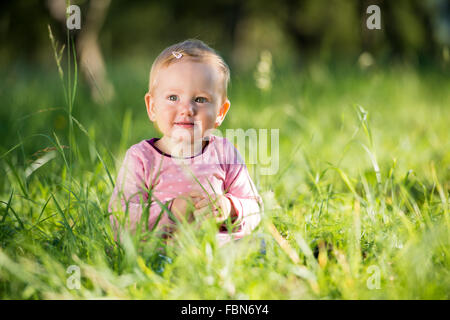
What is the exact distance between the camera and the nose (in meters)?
1.35

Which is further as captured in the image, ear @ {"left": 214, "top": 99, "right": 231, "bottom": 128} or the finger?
ear @ {"left": 214, "top": 99, "right": 231, "bottom": 128}

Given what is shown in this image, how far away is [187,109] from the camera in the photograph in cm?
136

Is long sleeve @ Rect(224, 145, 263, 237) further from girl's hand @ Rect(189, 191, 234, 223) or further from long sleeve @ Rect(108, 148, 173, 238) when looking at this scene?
long sleeve @ Rect(108, 148, 173, 238)

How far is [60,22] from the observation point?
3.69 m

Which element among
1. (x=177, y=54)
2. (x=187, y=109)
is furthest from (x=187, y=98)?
(x=177, y=54)

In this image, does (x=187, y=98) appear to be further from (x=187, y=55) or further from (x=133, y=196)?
(x=133, y=196)

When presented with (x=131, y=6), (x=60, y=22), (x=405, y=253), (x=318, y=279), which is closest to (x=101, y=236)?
(x=318, y=279)

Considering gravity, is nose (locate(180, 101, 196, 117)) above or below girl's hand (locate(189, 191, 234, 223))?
above

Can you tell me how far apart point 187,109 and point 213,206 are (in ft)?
1.05

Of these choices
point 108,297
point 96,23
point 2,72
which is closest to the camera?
point 108,297

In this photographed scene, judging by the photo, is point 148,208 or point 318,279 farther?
point 148,208

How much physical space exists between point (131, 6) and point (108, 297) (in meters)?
15.9

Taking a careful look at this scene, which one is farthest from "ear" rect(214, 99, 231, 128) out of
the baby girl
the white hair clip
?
the white hair clip

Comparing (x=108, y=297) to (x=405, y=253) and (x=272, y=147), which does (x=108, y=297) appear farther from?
(x=272, y=147)
